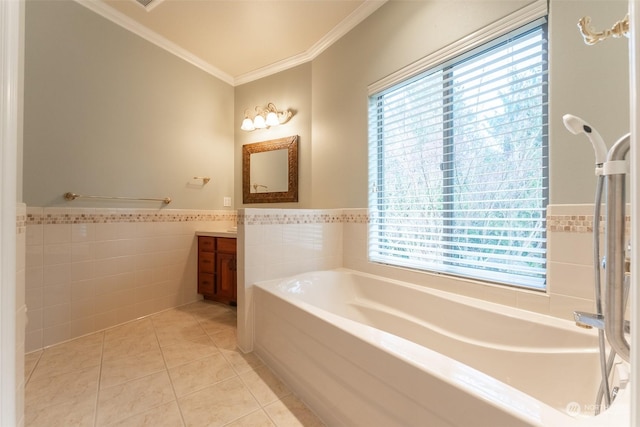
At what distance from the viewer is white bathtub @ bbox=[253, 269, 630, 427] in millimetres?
689

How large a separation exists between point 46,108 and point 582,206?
318cm

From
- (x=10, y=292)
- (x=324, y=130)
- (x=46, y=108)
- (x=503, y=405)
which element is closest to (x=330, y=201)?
(x=324, y=130)

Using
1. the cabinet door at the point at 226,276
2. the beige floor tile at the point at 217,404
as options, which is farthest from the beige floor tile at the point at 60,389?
the cabinet door at the point at 226,276

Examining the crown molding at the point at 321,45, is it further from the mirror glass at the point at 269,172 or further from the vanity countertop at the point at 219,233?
the vanity countertop at the point at 219,233

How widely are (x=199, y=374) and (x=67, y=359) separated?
90 centimetres

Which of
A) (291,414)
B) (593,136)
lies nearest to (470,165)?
(593,136)

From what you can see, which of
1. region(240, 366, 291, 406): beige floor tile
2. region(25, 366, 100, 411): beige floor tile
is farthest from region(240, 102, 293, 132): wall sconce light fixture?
region(25, 366, 100, 411): beige floor tile

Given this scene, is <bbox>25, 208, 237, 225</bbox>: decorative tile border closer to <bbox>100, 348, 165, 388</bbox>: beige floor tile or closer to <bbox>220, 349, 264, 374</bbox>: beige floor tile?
<bbox>100, 348, 165, 388</bbox>: beige floor tile

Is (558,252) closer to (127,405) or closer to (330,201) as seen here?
(330,201)

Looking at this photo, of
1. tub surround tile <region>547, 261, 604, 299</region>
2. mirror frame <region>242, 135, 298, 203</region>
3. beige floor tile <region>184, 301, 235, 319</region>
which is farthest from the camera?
mirror frame <region>242, 135, 298, 203</region>

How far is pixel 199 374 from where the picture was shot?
4.79ft

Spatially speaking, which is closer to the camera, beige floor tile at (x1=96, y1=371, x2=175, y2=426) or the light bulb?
beige floor tile at (x1=96, y1=371, x2=175, y2=426)

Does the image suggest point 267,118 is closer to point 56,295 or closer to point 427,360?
point 56,295

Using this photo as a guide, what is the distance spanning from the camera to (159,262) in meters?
2.35
